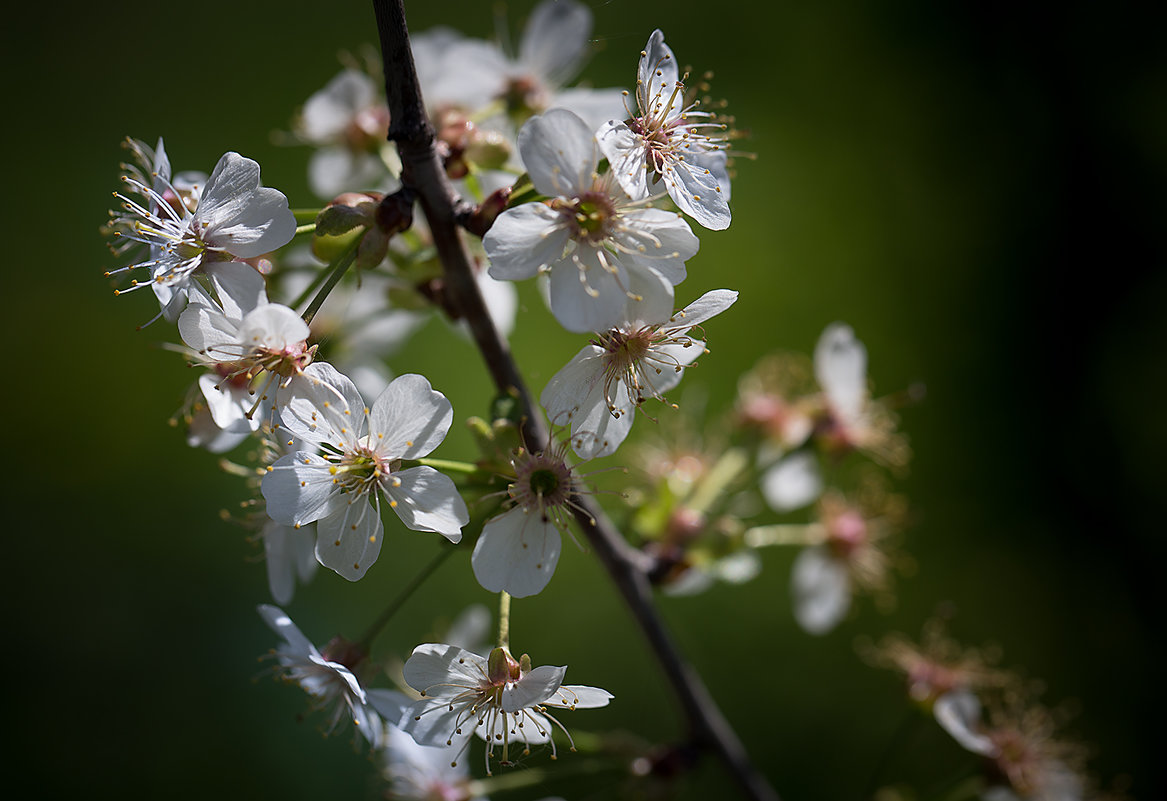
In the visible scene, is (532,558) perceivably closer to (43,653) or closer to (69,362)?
(43,653)

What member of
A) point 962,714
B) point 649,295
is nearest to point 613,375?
point 649,295

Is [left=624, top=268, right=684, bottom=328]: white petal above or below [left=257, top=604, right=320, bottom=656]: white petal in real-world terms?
above

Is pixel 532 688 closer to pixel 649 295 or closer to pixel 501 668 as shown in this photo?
pixel 501 668

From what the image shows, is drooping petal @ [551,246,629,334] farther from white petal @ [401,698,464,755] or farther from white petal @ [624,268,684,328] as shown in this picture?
A: white petal @ [401,698,464,755]

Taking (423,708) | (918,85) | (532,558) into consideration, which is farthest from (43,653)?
(918,85)

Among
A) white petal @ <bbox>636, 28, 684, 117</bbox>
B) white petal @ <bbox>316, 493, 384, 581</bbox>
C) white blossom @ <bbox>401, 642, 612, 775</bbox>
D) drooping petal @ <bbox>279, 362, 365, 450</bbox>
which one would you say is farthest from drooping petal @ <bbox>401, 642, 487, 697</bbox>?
white petal @ <bbox>636, 28, 684, 117</bbox>

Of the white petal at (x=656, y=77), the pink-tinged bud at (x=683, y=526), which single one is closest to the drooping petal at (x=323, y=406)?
the white petal at (x=656, y=77)

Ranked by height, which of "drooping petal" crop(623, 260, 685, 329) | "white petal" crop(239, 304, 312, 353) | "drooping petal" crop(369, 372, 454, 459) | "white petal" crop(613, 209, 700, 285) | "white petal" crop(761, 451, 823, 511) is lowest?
"white petal" crop(761, 451, 823, 511)
